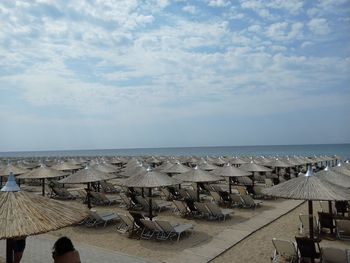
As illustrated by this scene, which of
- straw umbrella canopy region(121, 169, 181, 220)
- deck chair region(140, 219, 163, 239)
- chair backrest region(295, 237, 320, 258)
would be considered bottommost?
deck chair region(140, 219, 163, 239)

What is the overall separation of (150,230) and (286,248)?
11.8 ft

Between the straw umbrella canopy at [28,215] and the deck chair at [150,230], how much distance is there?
12.7 ft

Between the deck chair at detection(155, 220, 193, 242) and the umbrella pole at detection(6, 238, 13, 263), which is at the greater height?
the umbrella pole at detection(6, 238, 13, 263)

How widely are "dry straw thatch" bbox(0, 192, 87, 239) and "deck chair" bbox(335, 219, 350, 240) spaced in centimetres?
638

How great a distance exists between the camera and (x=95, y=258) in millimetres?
7133

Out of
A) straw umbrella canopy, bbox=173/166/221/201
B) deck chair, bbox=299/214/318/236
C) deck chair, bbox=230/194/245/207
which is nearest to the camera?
deck chair, bbox=299/214/318/236

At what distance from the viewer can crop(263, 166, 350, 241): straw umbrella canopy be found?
6.63 m

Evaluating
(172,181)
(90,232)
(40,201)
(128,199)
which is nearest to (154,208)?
(128,199)

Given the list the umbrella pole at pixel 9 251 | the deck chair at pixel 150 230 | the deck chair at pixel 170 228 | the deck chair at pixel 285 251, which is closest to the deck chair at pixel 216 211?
the deck chair at pixel 170 228

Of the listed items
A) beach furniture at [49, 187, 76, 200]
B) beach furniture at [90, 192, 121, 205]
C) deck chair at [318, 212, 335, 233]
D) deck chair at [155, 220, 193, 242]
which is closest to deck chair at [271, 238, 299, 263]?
deck chair at [318, 212, 335, 233]

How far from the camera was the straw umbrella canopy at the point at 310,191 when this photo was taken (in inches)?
261

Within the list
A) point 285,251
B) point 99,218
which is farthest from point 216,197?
point 285,251

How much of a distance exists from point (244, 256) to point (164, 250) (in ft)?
5.78

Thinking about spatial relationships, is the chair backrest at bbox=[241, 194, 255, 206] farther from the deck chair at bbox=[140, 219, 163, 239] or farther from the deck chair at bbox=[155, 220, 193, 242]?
the deck chair at bbox=[140, 219, 163, 239]
